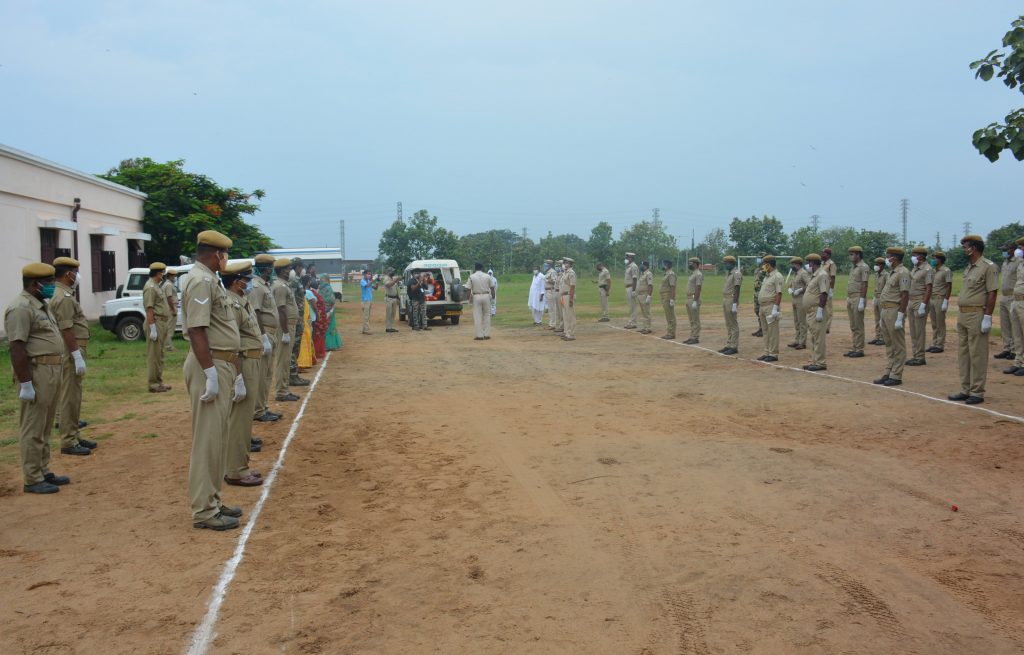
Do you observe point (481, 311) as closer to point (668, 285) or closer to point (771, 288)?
point (668, 285)

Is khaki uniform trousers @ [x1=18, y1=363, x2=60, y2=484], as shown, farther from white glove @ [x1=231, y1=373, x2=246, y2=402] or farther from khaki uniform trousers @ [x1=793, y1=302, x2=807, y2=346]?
khaki uniform trousers @ [x1=793, y1=302, x2=807, y2=346]

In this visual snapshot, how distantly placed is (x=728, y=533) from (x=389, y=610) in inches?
97.1

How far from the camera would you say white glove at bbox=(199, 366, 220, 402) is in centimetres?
562

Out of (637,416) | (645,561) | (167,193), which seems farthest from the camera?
(167,193)

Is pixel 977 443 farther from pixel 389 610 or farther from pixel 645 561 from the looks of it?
pixel 389 610

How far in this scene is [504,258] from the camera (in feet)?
243

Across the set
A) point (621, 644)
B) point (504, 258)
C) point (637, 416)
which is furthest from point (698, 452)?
point (504, 258)

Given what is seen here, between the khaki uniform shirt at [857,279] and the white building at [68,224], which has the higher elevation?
the white building at [68,224]

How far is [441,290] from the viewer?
25016 millimetres

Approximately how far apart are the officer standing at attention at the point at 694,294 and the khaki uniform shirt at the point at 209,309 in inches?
507

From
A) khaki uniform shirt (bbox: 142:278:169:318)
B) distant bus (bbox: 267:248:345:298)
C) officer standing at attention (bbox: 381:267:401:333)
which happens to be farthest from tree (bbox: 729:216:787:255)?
khaki uniform shirt (bbox: 142:278:169:318)

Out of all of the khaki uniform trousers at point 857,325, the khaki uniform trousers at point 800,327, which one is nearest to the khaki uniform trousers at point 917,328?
the khaki uniform trousers at point 857,325

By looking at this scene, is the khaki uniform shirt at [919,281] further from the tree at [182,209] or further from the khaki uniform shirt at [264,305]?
the tree at [182,209]

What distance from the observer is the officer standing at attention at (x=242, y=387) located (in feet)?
22.4
